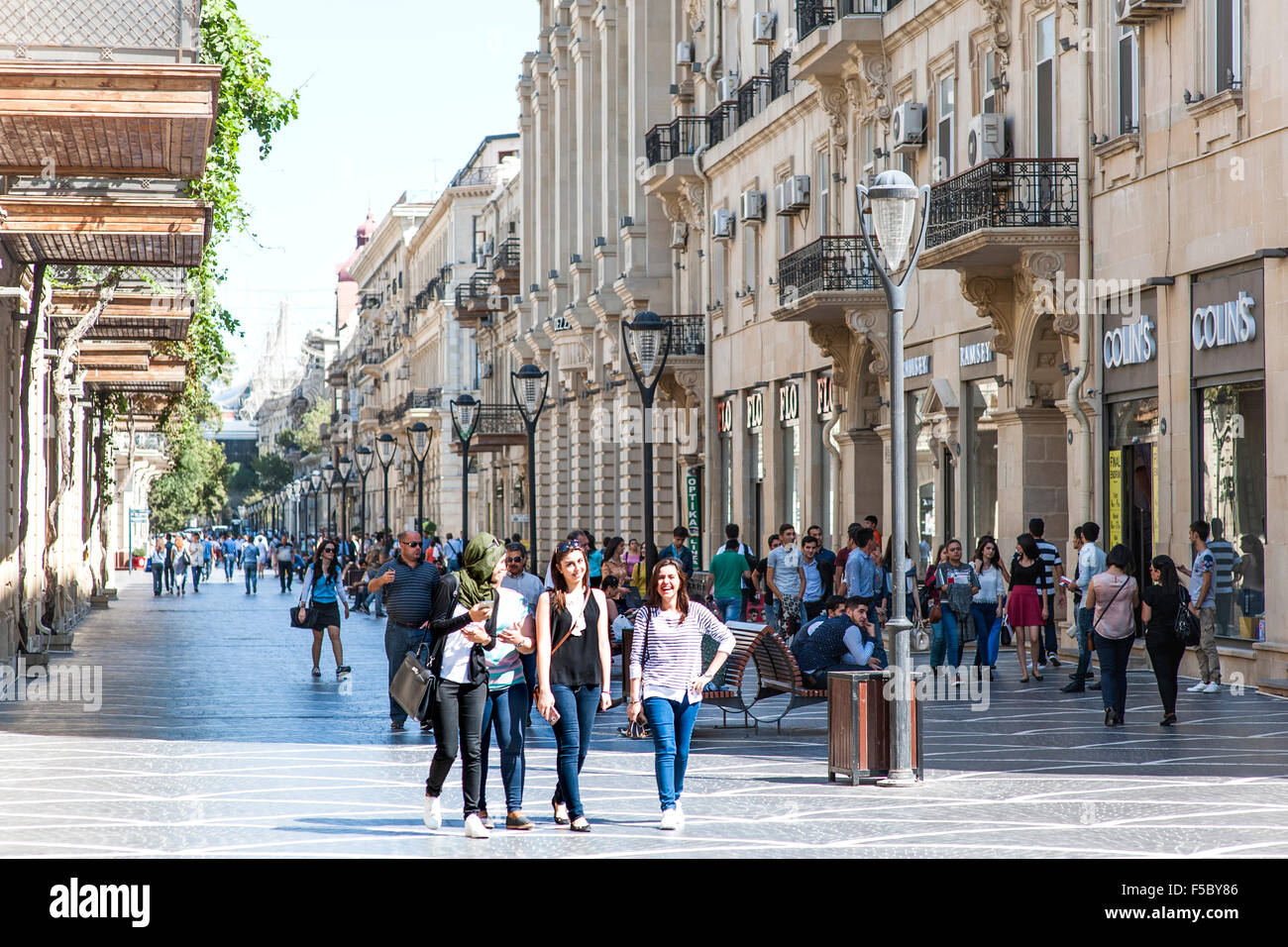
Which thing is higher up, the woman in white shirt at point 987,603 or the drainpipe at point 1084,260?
the drainpipe at point 1084,260

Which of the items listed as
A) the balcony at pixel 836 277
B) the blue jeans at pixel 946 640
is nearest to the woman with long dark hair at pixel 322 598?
the blue jeans at pixel 946 640

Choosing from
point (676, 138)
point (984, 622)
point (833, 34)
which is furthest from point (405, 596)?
point (676, 138)

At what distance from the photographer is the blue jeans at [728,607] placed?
25406 millimetres

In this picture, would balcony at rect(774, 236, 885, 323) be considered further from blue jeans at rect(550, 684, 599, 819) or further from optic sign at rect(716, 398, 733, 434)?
blue jeans at rect(550, 684, 599, 819)

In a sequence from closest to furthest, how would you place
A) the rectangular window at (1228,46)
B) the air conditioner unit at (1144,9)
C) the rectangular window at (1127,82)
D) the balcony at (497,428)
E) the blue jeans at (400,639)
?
the blue jeans at (400,639) < the rectangular window at (1228,46) < the air conditioner unit at (1144,9) < the rectangular window at (1127,82) < the balcony at (497,428)

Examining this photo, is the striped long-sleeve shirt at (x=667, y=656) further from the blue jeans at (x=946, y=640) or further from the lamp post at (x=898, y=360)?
the blue jeans at (x=946, y=640)

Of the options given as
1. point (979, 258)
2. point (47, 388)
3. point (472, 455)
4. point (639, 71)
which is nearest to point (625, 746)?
point (979, 258)

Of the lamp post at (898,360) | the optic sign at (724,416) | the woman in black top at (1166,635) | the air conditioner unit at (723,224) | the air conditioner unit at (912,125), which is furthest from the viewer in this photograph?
the optic sign at (724,416)

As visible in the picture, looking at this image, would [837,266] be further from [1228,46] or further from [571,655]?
[571,655]

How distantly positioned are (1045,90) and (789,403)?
37.3ft

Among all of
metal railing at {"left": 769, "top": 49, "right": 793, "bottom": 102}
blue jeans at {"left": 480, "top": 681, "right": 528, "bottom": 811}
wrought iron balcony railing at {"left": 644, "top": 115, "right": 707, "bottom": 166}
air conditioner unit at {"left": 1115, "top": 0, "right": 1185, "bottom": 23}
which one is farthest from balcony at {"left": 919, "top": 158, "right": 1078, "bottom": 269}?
wrought iron balcony railing at {"left": 644, "top": 115, "right": 707, "bottom": 166}

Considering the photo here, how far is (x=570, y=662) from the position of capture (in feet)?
34.3

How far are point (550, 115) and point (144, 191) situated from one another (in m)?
38.8

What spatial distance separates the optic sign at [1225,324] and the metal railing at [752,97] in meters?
16.6
